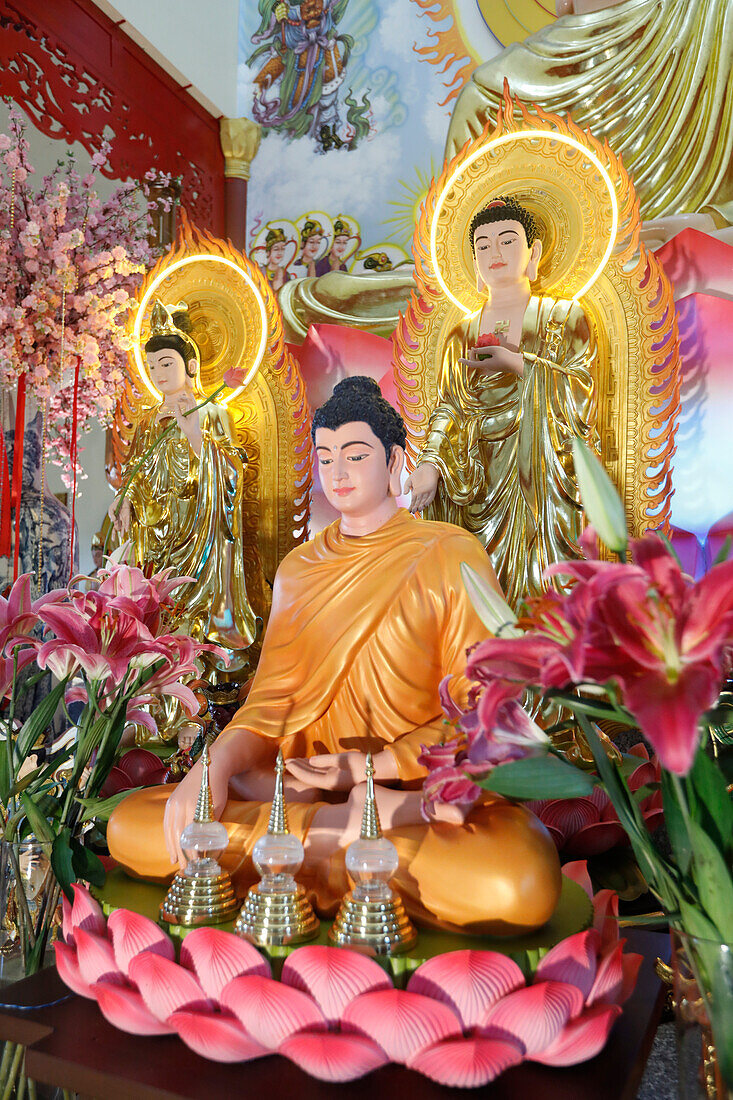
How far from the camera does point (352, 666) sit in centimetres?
164

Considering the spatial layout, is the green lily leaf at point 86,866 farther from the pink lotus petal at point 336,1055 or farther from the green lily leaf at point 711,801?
the green lily leaf at point 711,801

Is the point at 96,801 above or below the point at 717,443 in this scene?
below

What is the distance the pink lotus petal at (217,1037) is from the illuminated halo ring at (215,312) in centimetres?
284

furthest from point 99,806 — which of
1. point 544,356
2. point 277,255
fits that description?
point 277,255

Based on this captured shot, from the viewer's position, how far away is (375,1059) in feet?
3.06

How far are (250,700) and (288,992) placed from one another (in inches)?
29.5

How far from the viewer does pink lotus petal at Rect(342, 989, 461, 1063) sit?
926mm

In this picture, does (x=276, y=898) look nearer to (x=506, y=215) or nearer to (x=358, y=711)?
(x=358, y=711)

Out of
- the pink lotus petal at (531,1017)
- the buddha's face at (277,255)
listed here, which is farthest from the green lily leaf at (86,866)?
the buddha's face at (277,255)

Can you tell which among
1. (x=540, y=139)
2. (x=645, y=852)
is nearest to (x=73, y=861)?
(x=645, y=852)

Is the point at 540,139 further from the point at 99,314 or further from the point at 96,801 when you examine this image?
the point at 96,801

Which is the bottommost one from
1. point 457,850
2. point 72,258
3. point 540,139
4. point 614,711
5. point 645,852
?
point 457,850

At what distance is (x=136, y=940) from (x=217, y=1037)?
18cm

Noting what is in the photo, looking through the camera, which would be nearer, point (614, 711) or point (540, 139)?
point (614, 711)
